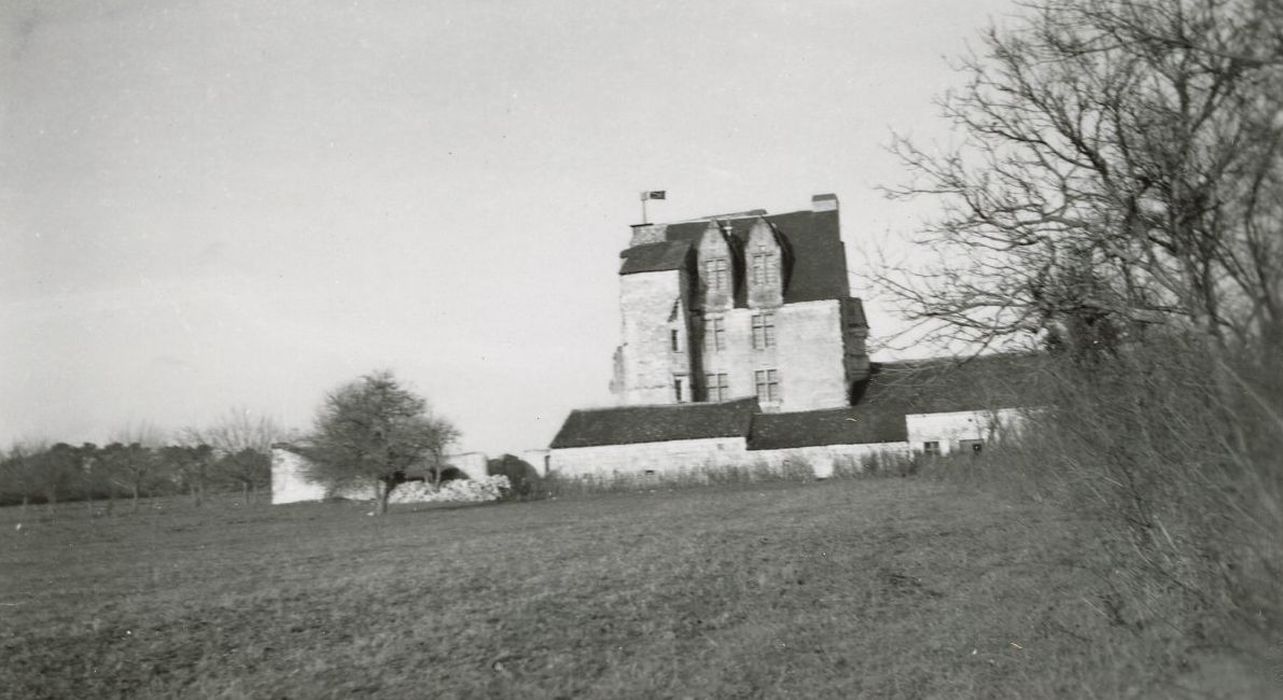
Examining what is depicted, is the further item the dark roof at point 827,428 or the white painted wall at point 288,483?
the white painted wall at point 288,483

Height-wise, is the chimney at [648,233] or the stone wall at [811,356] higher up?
the chimney at [648,233]

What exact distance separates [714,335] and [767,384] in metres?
3.48

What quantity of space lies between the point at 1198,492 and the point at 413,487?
45.4m

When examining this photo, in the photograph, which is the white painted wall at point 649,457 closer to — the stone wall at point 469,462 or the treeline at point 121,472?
the stone wall at point 469,462

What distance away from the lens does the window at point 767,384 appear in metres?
47.2

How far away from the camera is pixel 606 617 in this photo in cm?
1260

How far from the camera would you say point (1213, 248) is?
18.4ft

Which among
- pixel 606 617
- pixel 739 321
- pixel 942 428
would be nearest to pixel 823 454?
pixel 942 428

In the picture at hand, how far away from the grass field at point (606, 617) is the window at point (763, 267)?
86.9ft

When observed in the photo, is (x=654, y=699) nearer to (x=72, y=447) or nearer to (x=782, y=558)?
(x=782, y=558)

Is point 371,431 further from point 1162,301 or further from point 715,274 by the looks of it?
point 1162,301

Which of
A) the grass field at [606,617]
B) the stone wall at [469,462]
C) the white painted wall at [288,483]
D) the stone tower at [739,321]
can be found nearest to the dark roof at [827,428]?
the stone tower at [739,321]

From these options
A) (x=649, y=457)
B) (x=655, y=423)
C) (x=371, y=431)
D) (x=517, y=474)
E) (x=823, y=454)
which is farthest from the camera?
(x=517, y=474)

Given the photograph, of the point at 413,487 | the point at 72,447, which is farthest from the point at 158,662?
the point at 72,447
